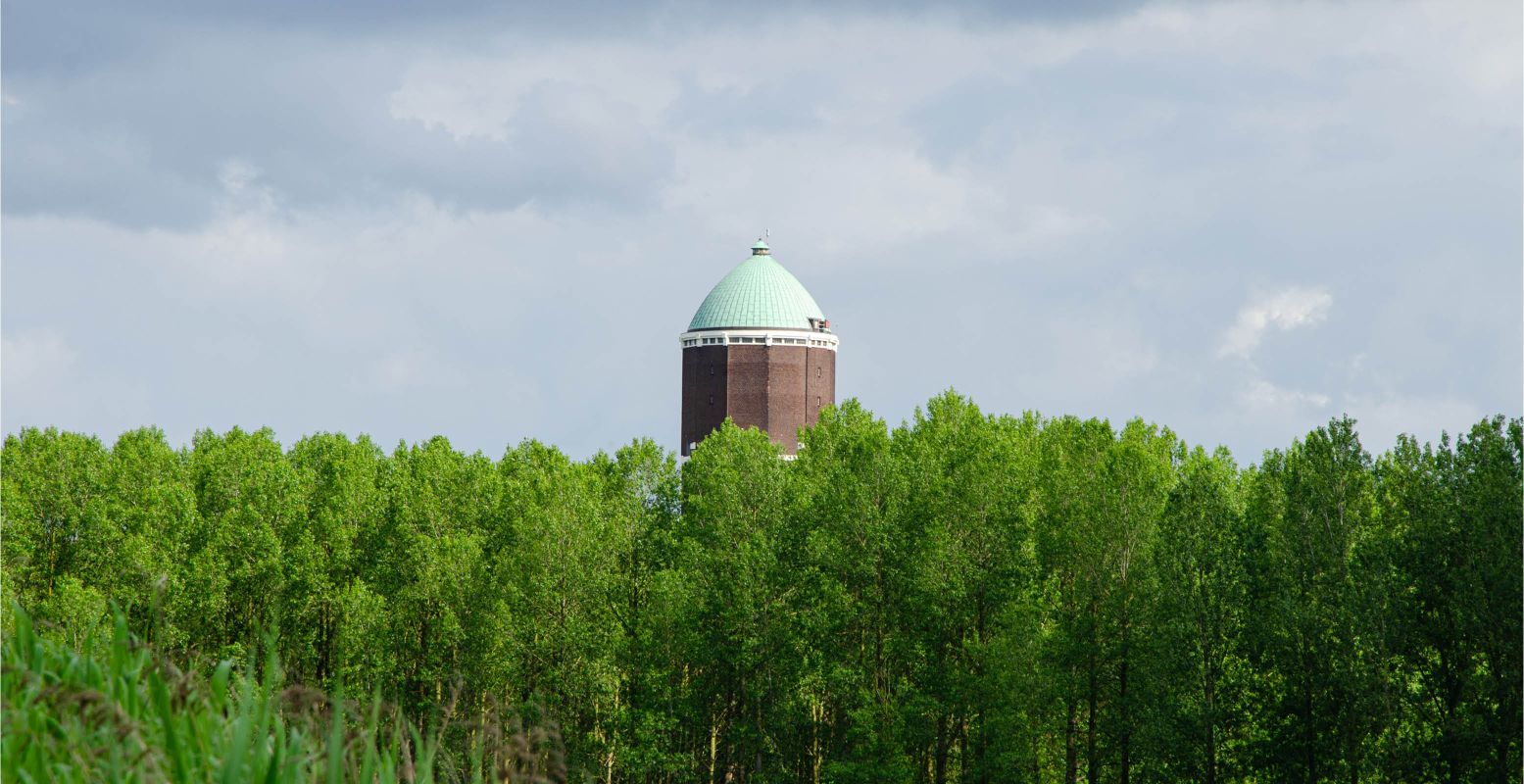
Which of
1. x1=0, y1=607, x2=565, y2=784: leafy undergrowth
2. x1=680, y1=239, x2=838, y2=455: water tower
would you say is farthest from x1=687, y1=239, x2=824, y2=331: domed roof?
x1=0, y1=607, x2=565, y2=784: leafy undergrowth

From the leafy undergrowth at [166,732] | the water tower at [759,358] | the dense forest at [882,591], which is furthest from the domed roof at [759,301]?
the leafy undergrowth at [166,732]

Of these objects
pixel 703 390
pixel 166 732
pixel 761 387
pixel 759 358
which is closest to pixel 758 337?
pixel 759 358

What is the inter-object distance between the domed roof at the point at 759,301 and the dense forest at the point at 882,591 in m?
32.5

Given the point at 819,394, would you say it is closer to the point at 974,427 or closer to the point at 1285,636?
the point at 974,427

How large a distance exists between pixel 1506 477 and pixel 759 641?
1980 centimetres

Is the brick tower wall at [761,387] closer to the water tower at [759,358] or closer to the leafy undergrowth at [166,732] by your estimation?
the water tower at [759,358]

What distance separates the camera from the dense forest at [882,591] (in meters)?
32.9

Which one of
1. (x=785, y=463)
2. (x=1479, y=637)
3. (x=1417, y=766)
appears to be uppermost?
(x=785, y=463)

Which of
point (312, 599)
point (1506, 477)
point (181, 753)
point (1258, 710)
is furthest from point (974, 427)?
point (181, 753)

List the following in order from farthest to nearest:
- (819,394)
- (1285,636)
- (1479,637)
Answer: (819,394) → (1285,636) → (1479,637)

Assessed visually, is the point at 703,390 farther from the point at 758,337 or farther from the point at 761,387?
the point at 758,337

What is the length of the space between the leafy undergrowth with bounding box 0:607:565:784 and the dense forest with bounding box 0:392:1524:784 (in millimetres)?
24736

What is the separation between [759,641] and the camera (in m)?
43.2

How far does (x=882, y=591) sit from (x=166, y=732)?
36.9m
